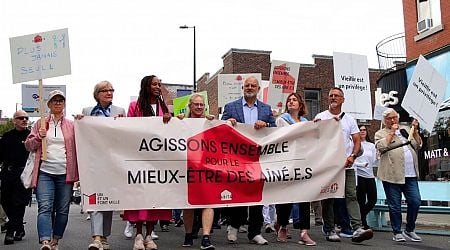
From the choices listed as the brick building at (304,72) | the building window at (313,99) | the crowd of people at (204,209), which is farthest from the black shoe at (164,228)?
the building window at (313,99)

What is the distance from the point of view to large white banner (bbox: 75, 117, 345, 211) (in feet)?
21.0

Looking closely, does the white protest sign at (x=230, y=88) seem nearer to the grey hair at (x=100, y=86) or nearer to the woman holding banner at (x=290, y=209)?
the woman holding banner at (x=290, y=209)

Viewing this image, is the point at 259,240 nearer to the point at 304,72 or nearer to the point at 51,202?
the point at 51,202

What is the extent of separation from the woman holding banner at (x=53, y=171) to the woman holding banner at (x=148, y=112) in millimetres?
736

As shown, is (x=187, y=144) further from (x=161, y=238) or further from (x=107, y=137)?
(x=161, y=238)

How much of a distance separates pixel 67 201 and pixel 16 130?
98.1 inches

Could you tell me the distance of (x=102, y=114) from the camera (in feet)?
22.2

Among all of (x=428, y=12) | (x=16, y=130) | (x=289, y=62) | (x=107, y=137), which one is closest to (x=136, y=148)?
(x=107, y=137)

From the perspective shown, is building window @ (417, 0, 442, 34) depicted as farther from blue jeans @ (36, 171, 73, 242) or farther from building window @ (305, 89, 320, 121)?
building window @ (305, 89, 320, 121)

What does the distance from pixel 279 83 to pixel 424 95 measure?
5.39 metres

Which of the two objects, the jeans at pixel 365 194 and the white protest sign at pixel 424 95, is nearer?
the white protest sign at pixel 424 95

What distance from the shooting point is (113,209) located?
6.30 meters

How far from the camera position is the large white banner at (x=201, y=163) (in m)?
6.41

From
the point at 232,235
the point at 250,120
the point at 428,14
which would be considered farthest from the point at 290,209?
the point at 428,14
